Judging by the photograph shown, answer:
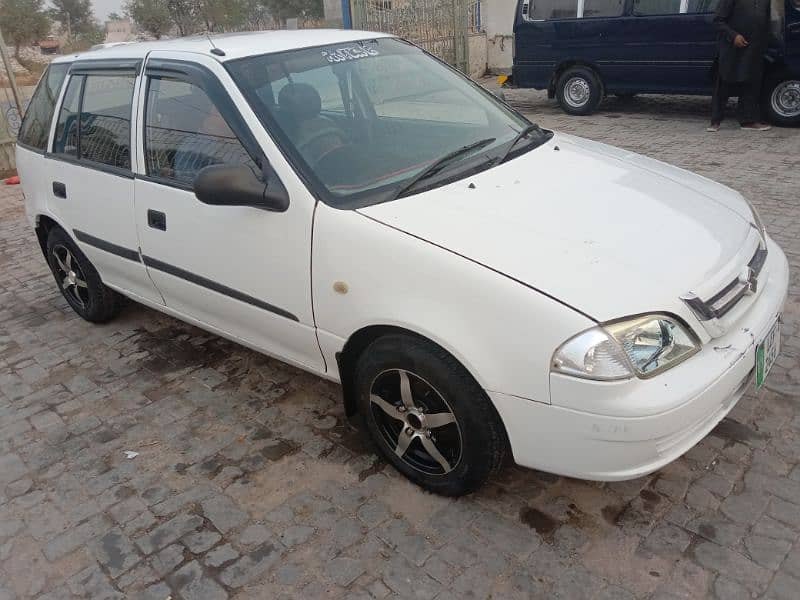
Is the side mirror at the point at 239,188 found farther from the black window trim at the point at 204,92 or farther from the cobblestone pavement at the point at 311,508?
the cobblestone pavement at the point at 311,508

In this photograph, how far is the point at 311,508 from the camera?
9.07ft

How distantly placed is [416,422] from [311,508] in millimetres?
573

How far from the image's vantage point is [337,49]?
3.43m

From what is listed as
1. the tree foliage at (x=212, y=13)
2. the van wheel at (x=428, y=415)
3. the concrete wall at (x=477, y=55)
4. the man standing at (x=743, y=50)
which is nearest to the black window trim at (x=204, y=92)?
the van wheel at (x=428, y=415)

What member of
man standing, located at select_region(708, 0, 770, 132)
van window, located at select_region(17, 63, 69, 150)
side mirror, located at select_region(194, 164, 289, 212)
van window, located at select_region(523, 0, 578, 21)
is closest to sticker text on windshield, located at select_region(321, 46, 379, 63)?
side mirror, located at select_region(194, 164, 289, 212)

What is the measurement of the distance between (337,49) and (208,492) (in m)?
2.24

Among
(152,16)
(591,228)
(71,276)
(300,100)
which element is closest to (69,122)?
(71,276)

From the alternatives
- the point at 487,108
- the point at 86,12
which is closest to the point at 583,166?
the point at 487,108

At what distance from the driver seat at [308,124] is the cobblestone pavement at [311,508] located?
1.33m

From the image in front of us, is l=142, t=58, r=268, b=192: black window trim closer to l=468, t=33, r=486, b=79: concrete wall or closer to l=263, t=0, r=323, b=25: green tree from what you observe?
l=468, t=33, r=486, b=79: concrete wall

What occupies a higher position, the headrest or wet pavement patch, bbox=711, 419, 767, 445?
the headrest

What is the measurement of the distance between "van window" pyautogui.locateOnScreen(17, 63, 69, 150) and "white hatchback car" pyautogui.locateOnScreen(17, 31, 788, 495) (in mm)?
342

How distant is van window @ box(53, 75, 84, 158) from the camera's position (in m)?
4.01

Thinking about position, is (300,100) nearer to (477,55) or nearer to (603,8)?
(603,8)
